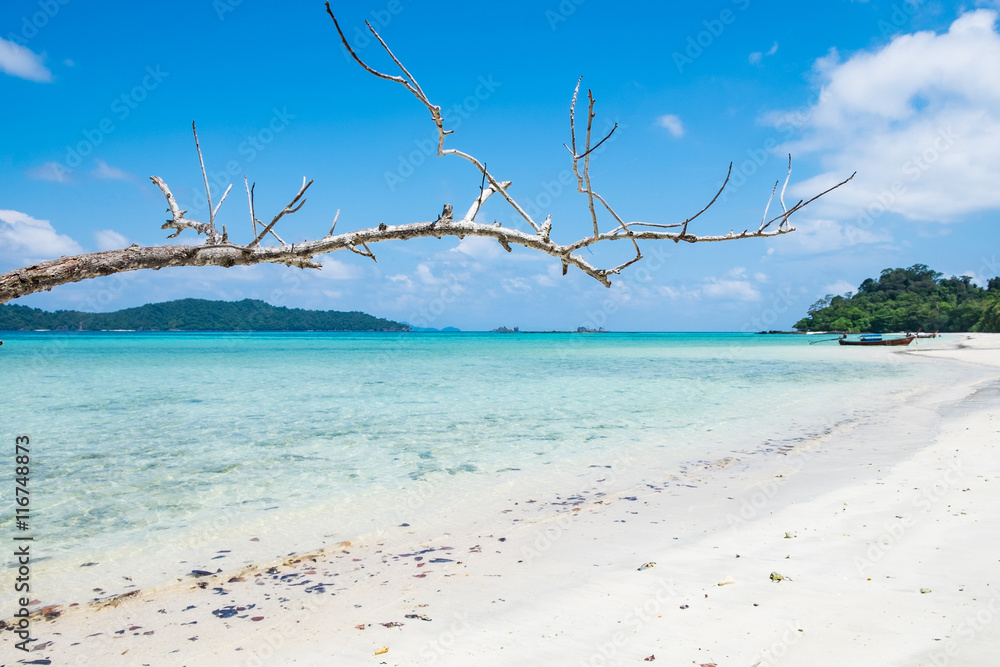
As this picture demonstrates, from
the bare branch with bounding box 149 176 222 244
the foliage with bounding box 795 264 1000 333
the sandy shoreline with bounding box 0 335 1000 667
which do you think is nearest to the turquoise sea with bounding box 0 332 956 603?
the sandy shoreline with bounding box 0 335 1000 667

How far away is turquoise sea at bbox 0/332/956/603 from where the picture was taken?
5617mm

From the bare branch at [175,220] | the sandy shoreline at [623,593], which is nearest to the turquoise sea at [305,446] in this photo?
the sandy shoreline at [623,593]

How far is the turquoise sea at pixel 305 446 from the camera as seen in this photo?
5.62m

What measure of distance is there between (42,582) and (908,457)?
9.88 meters

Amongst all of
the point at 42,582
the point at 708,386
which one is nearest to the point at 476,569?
the point at 42,582

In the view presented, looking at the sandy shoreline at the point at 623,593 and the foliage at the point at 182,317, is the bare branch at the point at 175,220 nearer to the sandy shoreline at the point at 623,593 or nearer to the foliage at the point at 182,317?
→ the sandy shoreline at the point at 623,593

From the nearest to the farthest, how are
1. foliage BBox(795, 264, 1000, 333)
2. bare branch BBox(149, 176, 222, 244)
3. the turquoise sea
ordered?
1. bare branch BBox(149, 176, 222, 244)
2. the turquoise sea
3. foliage BBox(795, 264, 1000, 333)

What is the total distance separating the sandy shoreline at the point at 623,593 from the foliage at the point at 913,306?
8333 cm

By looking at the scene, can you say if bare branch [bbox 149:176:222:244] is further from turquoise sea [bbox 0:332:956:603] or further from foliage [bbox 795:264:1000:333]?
foliage [bbox 795:264:1000:333]

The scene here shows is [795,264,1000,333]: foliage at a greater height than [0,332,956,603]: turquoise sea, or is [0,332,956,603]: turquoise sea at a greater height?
[795,264,1000,333]: foliage

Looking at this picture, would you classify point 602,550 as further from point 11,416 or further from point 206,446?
point 11,416

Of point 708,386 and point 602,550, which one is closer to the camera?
point 602,550

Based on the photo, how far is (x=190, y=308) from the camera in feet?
374

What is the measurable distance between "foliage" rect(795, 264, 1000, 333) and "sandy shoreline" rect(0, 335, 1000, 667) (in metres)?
83.3
